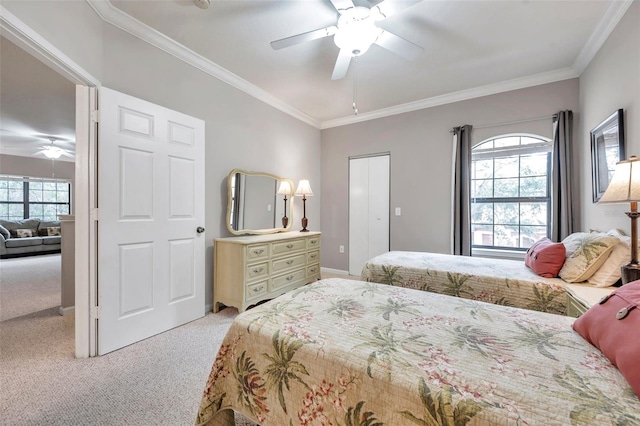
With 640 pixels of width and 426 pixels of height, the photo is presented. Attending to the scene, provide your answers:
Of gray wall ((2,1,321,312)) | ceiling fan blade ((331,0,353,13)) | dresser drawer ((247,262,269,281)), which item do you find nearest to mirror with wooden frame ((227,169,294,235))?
gray wall ((2,1,321,312))

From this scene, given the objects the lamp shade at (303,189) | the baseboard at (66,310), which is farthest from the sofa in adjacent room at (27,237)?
the lamp shade at (303,189)

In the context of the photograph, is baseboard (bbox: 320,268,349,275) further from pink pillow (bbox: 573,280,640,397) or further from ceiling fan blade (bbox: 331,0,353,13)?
ceiling fan blade (bbox: 331,0,353,13)

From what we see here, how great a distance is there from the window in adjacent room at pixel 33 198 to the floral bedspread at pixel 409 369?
29.8ft

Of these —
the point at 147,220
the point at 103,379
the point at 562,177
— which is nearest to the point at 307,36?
the point at 147,220

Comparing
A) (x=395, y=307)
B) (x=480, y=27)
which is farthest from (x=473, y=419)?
(x=480, y=27)

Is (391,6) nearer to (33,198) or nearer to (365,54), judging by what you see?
(365,54)

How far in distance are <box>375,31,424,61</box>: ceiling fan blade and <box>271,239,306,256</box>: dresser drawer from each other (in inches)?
89.0

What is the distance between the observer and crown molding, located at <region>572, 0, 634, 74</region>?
1952 millimetres

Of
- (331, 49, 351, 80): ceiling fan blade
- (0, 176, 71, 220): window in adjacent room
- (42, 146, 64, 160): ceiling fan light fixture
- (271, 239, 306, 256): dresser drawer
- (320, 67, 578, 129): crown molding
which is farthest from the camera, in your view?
(0, 176, 71, 220): window in adjacent room

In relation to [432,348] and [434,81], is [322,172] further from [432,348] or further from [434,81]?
[432,348]

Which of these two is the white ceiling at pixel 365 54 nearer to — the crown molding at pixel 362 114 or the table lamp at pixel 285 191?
the crown molding at pixel 362 114

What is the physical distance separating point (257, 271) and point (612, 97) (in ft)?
11.7

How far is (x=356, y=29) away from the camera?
1906 millimetres

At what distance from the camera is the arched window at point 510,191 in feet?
10.6
